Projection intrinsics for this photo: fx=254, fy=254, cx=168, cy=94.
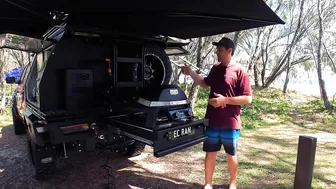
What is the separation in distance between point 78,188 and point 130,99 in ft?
4.63

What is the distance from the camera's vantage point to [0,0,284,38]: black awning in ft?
9.59

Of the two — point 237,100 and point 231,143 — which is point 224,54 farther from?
point 231,143

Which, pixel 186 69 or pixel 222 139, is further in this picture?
pixel 186 69

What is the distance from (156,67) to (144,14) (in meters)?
0.92

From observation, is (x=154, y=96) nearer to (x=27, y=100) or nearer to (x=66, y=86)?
(x=66, y=86)

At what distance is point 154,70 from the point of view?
12.8 feet

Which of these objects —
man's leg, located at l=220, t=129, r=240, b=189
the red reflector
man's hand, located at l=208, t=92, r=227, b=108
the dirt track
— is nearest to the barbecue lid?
man's hand, located at l=208, t=92, r=227, b=108

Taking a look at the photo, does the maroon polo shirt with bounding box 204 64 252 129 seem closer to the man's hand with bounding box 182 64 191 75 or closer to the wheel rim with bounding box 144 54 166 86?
the man's hand with bounding box 182 64 191 75

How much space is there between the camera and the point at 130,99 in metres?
3.62

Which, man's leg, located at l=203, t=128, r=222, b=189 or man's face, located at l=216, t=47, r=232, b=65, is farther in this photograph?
man's leg, located at l=203, t=128, r=222, b=189

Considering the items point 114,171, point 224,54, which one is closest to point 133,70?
point 224,54

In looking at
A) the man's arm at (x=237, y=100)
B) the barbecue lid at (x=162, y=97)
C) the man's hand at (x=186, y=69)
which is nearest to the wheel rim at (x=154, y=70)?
the man's hand at (x=186, y=69)

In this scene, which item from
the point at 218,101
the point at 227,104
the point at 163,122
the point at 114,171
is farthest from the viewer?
the point at 114,171

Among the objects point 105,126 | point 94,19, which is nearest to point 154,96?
point 105,126
